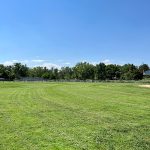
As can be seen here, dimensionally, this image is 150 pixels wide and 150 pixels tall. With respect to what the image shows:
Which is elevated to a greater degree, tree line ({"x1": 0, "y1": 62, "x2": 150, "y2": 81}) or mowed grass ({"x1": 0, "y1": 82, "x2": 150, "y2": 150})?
tree line ({"x1": 0, "y1": 62, "x2": 150, "y2": 81})

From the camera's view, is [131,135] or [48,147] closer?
[48,147]

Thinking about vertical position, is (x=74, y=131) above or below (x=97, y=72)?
below

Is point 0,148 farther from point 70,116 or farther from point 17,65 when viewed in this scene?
point 17,65

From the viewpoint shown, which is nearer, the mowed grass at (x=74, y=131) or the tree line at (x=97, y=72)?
the mowed grass at (x=74, y=131)

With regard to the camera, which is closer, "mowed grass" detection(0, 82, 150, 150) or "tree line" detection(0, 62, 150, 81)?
"mowed grass" detection(0, 82, 150, 150)

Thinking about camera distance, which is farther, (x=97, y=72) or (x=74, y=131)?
(x=97, y=72)

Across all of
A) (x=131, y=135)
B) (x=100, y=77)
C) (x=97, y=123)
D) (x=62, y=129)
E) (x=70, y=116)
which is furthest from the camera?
(x=100, y=77)

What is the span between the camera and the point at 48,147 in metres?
10.1

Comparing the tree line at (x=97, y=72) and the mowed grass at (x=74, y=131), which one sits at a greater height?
the tree line at (x=97, y=72)

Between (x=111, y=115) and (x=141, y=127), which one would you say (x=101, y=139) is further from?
(x=111, y=115)

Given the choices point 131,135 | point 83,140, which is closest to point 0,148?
point 83,140

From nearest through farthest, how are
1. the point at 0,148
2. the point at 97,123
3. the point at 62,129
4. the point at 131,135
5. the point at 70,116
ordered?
1. the point at 0,148
2. the point at 131,135
3. the point at 62,129
4. the point at 97,123
5. the point at 70,116

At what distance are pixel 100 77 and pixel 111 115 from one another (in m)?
155

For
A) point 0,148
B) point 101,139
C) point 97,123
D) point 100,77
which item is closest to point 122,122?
point 97,123
